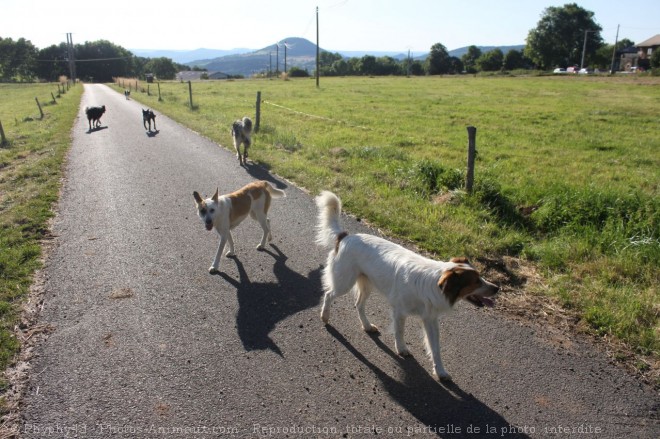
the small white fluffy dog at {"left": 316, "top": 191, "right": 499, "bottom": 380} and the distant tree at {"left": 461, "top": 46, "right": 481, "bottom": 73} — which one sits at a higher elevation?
the distant tree at {"left": 461, "top": 46, "right": 481, "bottom": 73}

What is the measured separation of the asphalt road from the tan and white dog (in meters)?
0.31

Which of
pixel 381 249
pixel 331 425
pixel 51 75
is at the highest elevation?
pixel 51 75

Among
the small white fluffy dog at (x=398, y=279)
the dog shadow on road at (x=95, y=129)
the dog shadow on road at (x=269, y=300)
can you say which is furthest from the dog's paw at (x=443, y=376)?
the dog shadow on road at (x=95, y=129)

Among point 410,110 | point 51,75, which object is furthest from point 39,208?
point 51,75

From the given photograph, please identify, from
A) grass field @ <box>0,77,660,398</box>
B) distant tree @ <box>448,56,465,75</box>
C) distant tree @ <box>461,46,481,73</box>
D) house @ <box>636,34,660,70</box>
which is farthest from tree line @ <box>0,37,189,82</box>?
house @ <box>636,34,660,70</box>

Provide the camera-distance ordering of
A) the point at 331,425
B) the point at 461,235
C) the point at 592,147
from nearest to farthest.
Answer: the point at 331,425 < the point at 461,235 < the point at 592,147

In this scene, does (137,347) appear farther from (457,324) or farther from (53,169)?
(53,169)

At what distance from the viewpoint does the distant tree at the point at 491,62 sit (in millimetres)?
90250

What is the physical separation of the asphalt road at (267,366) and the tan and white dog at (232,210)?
0.31 m

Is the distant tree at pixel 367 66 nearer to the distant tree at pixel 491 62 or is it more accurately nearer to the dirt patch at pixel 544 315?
the distant tree at pixel 491 62

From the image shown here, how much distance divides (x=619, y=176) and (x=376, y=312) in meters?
9.53

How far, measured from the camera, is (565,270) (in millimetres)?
5695

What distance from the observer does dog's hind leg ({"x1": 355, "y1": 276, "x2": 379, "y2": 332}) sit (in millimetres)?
4535

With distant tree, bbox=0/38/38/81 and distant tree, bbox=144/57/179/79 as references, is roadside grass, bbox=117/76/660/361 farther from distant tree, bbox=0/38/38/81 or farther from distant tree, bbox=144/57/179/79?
distant tree, bbox=144/57/179/79
